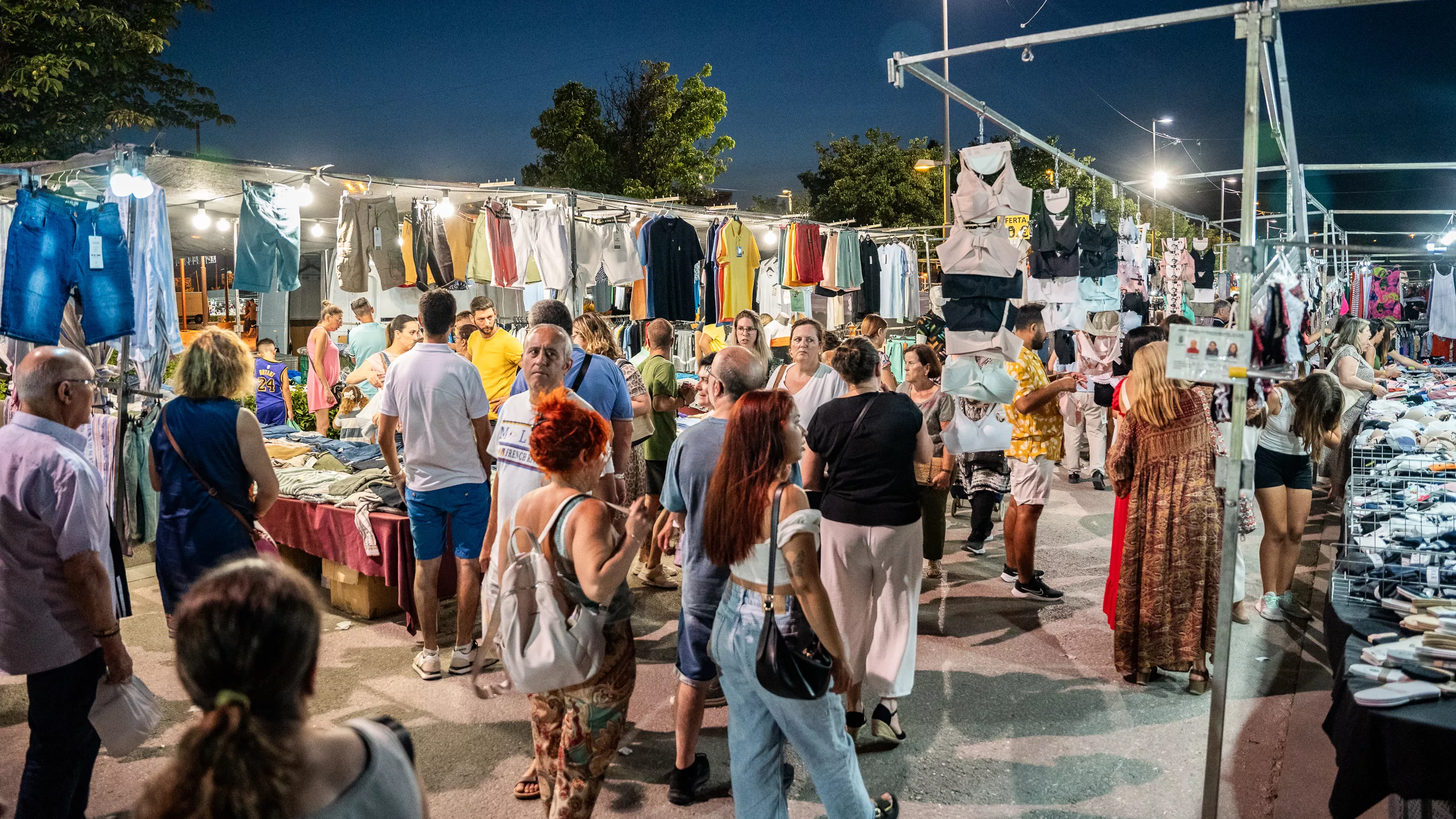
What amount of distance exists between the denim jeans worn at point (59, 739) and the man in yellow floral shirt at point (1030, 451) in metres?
4.92

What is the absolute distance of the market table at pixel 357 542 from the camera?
5211 mm

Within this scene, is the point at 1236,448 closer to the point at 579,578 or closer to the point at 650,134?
the point at 579,578

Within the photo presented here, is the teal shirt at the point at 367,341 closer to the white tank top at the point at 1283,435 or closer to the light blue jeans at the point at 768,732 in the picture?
the light blue jeans at the point at 768,732

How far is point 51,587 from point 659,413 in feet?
12.1

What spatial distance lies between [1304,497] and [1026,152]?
28.9 m

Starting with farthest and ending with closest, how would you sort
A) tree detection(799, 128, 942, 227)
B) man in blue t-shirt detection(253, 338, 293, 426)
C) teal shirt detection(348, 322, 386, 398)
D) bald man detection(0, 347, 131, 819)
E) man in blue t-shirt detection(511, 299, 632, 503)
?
tree detection(799, 128, 942, 227) → teal shirt detection(348, 322, 386, 398) → man in blue t-shirt detection(253, 338, 293, 426) → man in blue t-shirt detection(511, 299, 632, 503) → bald man detection(0, 347, 131, 819)

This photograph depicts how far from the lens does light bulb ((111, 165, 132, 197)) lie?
4.80 metres

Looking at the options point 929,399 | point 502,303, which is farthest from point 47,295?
point 502,303

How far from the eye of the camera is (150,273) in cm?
490

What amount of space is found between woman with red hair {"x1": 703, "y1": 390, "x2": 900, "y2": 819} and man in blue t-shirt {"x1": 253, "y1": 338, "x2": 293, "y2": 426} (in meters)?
6.91

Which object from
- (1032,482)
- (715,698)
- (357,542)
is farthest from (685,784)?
(1032,482)

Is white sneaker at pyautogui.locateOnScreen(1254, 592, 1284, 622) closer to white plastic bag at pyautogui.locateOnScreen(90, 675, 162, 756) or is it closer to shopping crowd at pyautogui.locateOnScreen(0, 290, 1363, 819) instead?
shopping crowd at pyautogui.locateOnScreen(0, 290, 1363, 819)

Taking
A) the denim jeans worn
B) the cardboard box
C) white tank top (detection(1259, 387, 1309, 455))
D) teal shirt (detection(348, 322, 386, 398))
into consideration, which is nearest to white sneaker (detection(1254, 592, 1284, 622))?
white tank top (detection(1259, 387, 1309, 455))

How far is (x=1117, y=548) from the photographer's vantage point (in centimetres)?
478
